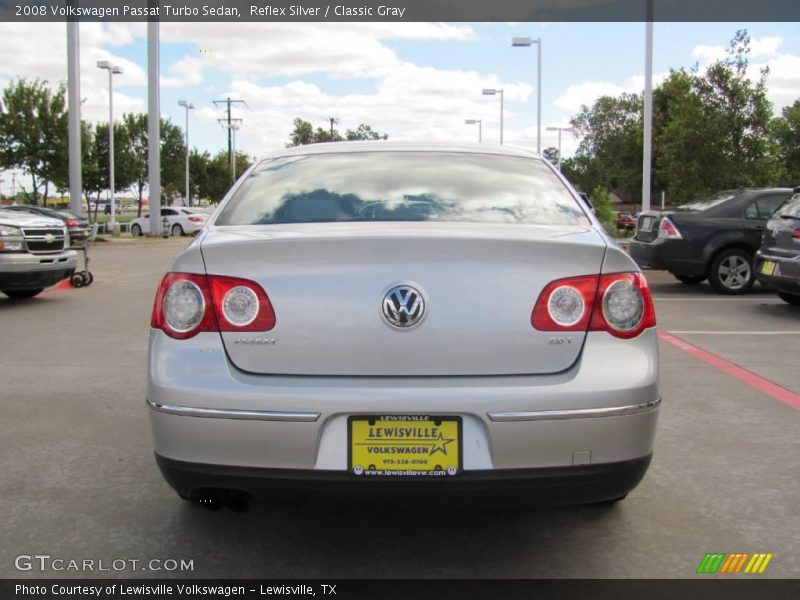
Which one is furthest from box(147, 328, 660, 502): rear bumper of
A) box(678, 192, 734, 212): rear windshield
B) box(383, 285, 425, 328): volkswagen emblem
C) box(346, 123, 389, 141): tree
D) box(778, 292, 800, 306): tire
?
box(346, 123, 389, 141): tree

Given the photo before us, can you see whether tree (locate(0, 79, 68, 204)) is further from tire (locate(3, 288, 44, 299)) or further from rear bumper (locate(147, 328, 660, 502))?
rear bumper (locate(147, 328, 660, 502))

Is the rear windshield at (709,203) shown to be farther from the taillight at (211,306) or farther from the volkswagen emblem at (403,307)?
the taillight at (211,306)

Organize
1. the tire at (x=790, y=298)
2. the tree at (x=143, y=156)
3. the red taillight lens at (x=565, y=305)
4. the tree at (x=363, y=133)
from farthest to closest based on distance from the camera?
the tree at (x=363, y=133), the tree at (x=143, y=156), the tire at (x=790, y=298), the red taillight lens at (x=565, y=305)

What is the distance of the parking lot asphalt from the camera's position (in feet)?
10.3

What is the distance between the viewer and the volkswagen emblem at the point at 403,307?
8.96ft

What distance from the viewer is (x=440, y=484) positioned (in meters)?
2.68

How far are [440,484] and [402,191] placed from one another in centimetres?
135

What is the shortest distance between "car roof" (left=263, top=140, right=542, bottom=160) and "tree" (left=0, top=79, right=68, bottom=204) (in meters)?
36.0

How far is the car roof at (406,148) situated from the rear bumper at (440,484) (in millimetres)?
1773

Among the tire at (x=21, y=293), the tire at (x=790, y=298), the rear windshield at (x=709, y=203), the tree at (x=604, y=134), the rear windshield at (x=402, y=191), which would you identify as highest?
the tree at (x=604, y=134)

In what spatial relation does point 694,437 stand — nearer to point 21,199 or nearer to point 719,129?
point 719,129

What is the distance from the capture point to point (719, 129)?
71.1 feet

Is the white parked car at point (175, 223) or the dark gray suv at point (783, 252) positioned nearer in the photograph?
the dark gray suv at point (783, 252)

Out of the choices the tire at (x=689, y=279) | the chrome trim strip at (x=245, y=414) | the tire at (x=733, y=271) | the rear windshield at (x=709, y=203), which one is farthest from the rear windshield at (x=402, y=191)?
the tire at (x=689, y=279)
